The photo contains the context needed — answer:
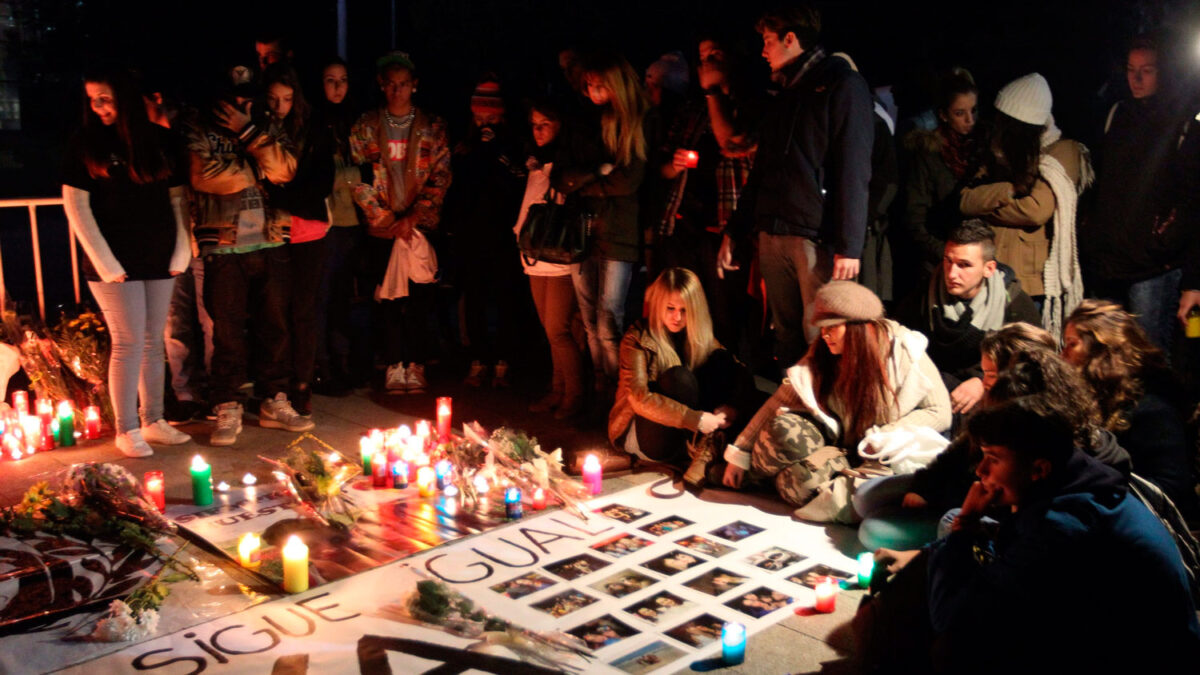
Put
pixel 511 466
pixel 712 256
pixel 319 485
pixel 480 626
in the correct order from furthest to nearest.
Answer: pixel 712 256 → pixel 511 466 → pixel 319 485 → pixel 480 626

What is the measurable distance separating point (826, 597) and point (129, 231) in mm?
3578

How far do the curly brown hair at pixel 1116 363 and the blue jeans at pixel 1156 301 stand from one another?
1.35m

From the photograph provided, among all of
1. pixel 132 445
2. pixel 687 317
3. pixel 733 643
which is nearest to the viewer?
pixel 733 643

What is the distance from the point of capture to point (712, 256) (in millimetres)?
5664

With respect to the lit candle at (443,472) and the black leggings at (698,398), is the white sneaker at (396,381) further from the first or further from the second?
the black leggings at (698,398)

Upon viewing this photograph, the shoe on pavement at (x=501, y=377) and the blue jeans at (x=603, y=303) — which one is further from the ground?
the blue jeans at (x=603, y=303)

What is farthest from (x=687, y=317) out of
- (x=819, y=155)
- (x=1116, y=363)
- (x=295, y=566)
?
(x=295, y=566)

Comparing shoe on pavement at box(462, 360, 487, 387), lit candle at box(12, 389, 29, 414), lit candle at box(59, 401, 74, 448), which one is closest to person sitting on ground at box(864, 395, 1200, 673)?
shoe on pavement at box(462, 360, 487, 387)

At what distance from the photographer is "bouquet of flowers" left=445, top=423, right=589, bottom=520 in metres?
4.37

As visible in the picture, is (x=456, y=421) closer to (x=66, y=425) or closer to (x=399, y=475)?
(x=399, y=475)

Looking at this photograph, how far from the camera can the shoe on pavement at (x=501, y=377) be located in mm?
6375

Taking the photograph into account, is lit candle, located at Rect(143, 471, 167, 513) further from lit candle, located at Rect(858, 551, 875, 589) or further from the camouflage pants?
lit candle, located at Rect(858, 551, 875, 589)

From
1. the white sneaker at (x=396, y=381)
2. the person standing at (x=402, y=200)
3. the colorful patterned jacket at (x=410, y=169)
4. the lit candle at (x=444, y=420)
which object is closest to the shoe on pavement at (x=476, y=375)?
the person standing at (x=402, y=200)

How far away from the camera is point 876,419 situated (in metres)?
4.23
